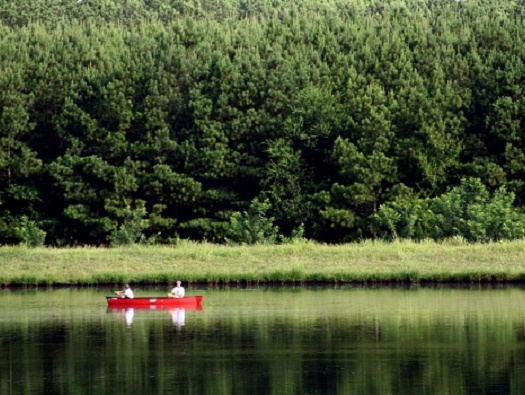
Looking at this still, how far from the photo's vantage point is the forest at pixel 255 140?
68562 millimetres

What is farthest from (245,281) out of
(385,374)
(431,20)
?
(431,20)

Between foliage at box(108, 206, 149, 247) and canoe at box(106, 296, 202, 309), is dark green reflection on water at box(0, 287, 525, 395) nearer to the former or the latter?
canoe at box(106, 296, 202, 309)

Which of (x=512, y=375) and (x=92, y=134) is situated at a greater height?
(x=92, y=134)

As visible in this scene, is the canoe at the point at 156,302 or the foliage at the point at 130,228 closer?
the canoe at the point at 156,302

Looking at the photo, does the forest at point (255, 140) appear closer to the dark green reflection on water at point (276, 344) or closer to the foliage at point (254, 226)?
Answer: the foliage at point (254, 226)

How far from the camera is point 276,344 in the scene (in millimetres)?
33188

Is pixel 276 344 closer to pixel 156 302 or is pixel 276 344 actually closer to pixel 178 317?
pixel 178 317

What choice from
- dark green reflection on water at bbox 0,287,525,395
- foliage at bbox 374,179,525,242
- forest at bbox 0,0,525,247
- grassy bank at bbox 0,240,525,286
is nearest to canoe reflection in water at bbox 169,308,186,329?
dark green reflection on water at bbox 0,287,525,395

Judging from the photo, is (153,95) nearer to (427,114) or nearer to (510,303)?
(427,114)

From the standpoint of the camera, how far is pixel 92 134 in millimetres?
70562

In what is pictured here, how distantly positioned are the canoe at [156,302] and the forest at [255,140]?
22325 millimetres

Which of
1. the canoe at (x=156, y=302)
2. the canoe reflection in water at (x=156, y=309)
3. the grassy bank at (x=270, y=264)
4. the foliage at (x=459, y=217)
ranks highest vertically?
the foliage at (x=459, y=217)

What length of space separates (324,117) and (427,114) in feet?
18.8

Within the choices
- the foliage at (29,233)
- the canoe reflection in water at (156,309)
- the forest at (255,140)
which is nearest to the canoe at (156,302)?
the canoe reflection in water at (156,309)
